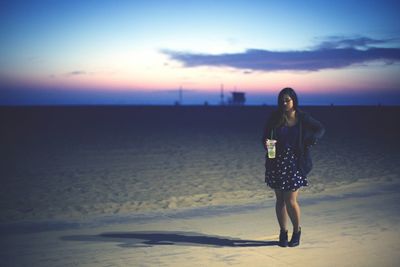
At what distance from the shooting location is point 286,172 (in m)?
5.18

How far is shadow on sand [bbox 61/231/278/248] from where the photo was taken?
5.64 meters

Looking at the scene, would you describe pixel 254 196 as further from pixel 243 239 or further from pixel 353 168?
pixel 353 168

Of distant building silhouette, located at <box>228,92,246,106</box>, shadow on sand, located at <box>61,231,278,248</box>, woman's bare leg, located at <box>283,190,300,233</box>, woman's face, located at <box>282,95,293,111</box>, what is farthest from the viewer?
distant building silhouette, located at <box>228,92,246,106</box>

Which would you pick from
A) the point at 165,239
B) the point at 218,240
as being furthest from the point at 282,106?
the point at 165,239

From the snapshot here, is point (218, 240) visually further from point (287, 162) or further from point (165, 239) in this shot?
point (287, 162)

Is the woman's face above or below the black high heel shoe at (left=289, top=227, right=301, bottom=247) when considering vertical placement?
above

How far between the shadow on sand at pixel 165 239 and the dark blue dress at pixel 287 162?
94cm

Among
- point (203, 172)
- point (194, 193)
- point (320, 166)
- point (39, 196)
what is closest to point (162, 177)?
point (203, 172)

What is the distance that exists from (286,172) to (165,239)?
76.5 inches

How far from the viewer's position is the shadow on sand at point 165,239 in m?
5.64

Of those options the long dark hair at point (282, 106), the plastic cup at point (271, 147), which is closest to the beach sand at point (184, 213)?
the plastic cup at point (271, 147)

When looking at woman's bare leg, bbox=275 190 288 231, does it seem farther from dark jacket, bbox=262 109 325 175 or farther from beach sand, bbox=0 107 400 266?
dark jacket, bbox=262 109 325 175

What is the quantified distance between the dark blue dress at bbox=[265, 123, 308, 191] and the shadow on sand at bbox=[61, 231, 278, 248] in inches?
36.8

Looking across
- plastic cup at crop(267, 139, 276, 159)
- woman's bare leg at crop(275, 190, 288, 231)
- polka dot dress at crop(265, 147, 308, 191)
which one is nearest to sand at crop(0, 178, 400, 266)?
woman's bare leg at crop(275, 190, 288, 231)
